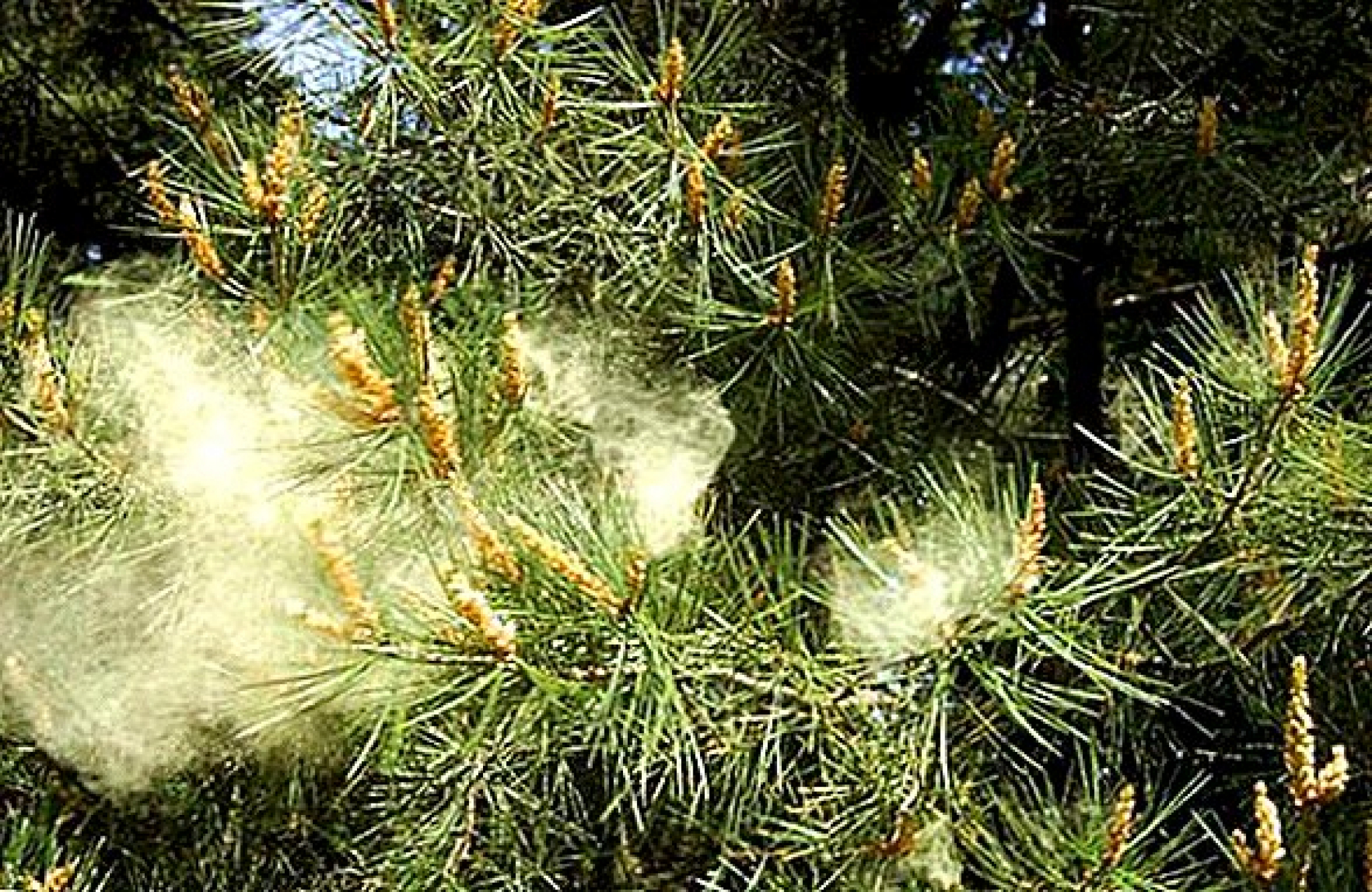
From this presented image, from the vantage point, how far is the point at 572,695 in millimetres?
1060

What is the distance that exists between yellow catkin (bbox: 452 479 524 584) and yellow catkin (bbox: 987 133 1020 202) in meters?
→ 0.41

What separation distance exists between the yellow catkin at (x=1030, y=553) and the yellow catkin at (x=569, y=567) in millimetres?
221

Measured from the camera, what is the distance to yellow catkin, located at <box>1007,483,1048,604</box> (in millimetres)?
1052

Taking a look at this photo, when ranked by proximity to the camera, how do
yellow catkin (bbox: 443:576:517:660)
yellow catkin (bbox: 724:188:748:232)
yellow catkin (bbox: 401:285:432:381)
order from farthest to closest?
yellow catkin (bbox: 724:188:748:232) → yellow catkin (bbox: 401:285:432:381) → yellow catkin (bbox: 443:576:517:660)

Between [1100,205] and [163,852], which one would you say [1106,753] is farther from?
[163,852]

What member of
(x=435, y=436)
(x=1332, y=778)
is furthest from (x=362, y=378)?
(x=1332, y=778)

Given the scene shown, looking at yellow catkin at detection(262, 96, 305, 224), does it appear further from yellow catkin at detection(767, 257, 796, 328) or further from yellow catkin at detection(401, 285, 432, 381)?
yellow catkin at detection(767, 257, 796, 328)

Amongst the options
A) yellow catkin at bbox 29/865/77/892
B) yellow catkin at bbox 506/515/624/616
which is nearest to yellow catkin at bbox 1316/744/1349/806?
yellow catkin at bbox 506/515/624/616

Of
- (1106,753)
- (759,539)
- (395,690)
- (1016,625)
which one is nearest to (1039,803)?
(1106,753)

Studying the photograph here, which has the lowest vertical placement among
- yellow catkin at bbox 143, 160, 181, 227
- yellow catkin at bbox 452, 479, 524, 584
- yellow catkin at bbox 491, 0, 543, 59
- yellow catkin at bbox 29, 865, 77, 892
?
yellow catkin at bbox 29, 865, 77, 892

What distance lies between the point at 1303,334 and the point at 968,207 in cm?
27

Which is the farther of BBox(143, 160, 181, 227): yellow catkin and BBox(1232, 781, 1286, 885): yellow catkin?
BBox(143, 160, 181, 227): yellow catkin

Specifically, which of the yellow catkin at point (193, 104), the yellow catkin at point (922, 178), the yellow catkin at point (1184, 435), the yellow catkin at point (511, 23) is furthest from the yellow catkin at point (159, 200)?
the yellow catkin at point (1184, 435)

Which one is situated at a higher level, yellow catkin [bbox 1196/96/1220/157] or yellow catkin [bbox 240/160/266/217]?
yellow catkin [bbox 1196/96/1220/157]
